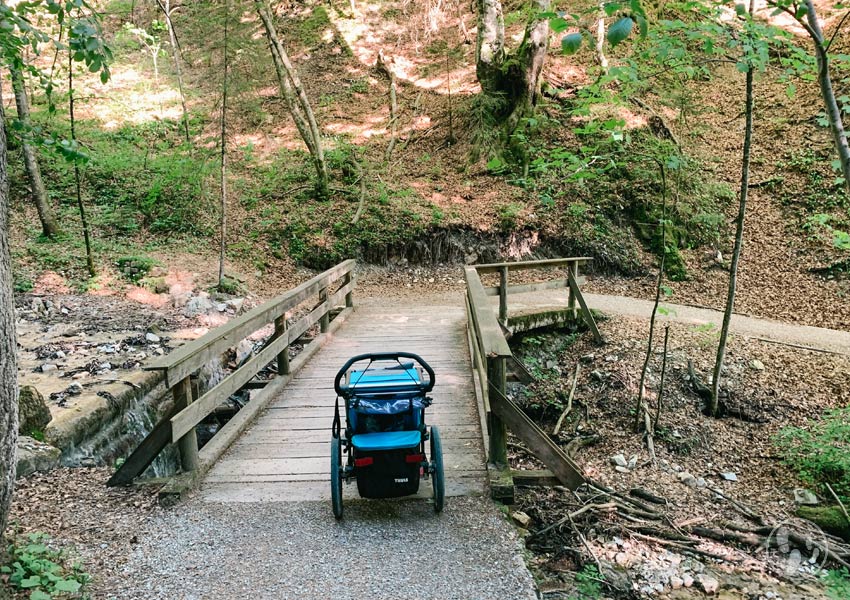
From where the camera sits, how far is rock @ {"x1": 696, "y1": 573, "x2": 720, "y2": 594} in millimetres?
4137

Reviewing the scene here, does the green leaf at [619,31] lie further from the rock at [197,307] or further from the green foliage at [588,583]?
the rock at [197,307]

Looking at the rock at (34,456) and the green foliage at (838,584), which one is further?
the rock at (34,456)

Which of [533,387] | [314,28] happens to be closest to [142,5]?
[314,28]

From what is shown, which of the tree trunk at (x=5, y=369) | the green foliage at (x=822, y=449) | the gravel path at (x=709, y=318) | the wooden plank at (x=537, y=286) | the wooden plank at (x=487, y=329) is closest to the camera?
the tree trunk at (x=5, y=369)

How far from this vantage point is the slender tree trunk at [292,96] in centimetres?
1358

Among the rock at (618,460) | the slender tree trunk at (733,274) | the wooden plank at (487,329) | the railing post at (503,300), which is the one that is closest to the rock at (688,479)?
the rock at (618,460)

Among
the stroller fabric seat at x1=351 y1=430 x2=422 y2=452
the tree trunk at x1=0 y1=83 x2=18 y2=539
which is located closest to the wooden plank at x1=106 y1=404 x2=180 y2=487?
the tree trunk at x1=0 y1=83 x2=18 y2=539

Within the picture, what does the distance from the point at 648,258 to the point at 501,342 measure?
36.8 feet

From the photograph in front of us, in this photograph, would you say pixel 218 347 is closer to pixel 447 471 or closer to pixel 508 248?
pixel 447 471

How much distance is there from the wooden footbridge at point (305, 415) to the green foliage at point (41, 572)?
931mm

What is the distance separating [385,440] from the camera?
145 inches

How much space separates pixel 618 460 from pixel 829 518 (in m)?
2.19

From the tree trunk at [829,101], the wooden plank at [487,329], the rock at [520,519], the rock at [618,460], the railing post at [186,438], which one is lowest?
the rock at [618,460]

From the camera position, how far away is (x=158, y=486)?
424 centimetres
